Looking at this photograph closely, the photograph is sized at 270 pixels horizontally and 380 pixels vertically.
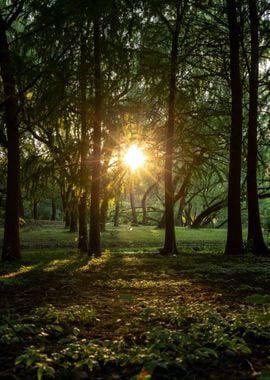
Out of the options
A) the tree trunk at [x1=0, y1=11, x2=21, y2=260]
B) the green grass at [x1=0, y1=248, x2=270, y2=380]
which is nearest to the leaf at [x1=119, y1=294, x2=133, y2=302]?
the green grass at [x1=0, y1=248, x2=270, y2=380]

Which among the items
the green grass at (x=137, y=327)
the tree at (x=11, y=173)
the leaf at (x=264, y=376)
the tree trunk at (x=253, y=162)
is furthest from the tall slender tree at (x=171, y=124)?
the leaf at (x=264, y=376)

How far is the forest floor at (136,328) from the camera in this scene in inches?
108

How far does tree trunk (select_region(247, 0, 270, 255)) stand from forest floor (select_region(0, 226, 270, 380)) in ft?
12.6

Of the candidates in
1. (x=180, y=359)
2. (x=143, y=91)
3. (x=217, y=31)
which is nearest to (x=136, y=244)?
(x=143, y=91)

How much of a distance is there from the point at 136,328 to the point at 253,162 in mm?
7984

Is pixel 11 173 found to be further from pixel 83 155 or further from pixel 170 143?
pixel 170 143

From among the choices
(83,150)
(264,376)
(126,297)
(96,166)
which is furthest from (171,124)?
(264,376)

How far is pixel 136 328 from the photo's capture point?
369cm

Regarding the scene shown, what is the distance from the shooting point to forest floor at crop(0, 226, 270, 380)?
9.04 ft

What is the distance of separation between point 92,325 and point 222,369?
1.45 meters

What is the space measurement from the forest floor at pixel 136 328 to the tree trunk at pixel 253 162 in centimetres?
384

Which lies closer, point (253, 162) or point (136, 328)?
point (136, 328)

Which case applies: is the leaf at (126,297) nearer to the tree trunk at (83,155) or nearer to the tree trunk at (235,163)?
the tree trunk at (235,163)

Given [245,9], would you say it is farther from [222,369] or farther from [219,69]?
[222,369]
